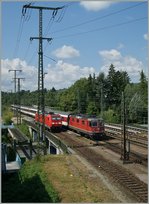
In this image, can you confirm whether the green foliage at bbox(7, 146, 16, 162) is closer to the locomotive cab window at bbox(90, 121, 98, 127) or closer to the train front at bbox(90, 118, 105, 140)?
the train front at bbox(90, 118, 105, 140)

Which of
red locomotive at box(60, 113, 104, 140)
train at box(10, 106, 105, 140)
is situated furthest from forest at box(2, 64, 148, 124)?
red locomotive at box(60, 113, 104, 140)

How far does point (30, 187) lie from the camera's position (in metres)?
20.6

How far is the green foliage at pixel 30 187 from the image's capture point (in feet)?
59.6

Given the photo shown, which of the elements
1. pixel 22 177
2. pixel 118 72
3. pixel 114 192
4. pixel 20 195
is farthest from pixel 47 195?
pixel 118 72

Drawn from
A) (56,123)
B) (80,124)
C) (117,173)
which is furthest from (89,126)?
(117,173)

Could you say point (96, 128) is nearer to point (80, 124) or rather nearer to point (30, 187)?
point (80, 124)

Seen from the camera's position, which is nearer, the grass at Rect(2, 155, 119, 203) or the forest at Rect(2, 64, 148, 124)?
the grass at Rect(2, 155, 119, 203)

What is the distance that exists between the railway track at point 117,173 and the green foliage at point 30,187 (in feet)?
12.9

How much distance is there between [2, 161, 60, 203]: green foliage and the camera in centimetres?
1816

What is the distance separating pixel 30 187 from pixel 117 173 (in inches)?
229

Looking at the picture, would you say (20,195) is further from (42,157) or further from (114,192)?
(42,157)

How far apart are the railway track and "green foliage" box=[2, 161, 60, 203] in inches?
155

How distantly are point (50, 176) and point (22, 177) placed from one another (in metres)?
3.00

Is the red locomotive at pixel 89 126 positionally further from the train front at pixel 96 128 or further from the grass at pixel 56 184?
the grass at pixel 56 184
